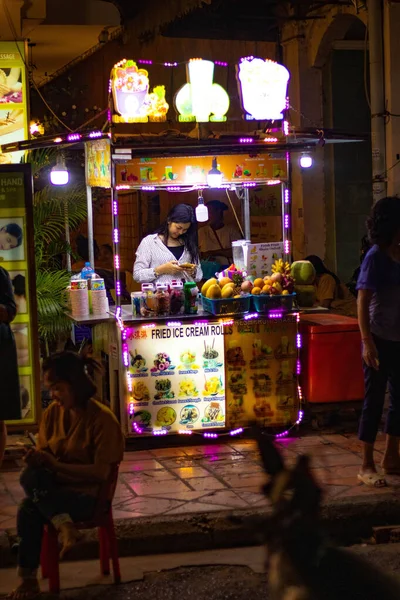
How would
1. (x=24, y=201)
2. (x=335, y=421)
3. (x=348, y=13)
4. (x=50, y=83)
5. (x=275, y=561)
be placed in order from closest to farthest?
(x=275, y=561)
(x=24, y=201)
(x=335, y=421)
(x=348, y=13)
(x=50, y=83)

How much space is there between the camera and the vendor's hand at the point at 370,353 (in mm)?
6664

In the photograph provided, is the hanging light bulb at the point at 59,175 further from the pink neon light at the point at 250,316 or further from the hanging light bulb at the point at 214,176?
the pink neon light at the point at 250,316

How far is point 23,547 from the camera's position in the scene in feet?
16.6

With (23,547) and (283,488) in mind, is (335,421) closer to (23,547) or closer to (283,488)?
(23,547)

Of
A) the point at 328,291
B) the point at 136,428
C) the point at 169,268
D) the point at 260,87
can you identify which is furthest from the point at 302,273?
the point at 328,291

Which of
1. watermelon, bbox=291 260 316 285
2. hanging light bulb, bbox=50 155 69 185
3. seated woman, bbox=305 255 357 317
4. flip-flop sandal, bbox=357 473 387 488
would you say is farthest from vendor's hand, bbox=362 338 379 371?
seated woman, bbox=305 255 357 317

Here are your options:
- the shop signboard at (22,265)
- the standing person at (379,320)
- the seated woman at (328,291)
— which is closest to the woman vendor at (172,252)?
the shop signboard at (22,265)

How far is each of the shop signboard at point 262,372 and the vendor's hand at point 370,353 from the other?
159 cm

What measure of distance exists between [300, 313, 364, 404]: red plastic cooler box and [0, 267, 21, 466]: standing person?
8.79 feet

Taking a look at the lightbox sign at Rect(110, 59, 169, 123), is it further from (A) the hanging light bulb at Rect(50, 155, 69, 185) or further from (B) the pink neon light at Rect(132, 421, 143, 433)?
(B) the pink neon light at Rect(132, 421, 143, 433)

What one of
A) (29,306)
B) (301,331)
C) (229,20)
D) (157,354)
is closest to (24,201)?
(29,306)

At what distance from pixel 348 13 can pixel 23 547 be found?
31.8 feet

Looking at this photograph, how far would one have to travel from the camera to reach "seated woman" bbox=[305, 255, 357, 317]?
13352 millimetres

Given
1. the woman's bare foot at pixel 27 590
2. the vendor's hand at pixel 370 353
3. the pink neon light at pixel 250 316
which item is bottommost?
the woman's bare foot at pixel 27 590
